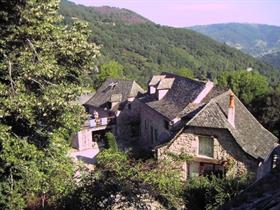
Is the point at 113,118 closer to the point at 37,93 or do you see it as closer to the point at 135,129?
the point at 135,129

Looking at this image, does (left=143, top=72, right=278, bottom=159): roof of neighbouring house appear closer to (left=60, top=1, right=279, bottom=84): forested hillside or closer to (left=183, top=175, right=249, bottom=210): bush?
(left=183, top=175, right=249, bottom=210): bush

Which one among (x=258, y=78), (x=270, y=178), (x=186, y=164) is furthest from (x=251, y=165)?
(x=258, y=78)

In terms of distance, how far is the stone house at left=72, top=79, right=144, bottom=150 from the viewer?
43250 millimetres

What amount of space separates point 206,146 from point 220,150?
3.67 ft

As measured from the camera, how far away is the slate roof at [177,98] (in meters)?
35.6

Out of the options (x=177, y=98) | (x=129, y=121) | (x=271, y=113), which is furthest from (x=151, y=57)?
(x=177, y=98)

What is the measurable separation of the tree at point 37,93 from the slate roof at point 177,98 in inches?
777

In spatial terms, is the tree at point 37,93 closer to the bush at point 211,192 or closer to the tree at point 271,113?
the bush at point 211,192

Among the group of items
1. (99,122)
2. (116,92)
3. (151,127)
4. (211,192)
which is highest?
(116,92)

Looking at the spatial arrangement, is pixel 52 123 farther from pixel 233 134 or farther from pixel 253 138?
pixel 253 138

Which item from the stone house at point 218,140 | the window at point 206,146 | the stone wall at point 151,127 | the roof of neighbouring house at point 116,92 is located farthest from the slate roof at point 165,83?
the window at point 206,146

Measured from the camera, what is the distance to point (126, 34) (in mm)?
197000

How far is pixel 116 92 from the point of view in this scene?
4938cm

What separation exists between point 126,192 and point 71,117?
3.50 metres
